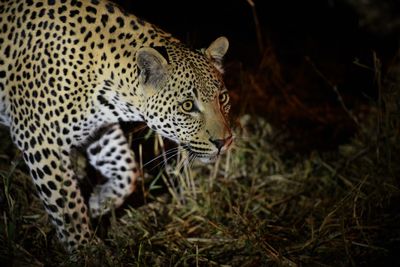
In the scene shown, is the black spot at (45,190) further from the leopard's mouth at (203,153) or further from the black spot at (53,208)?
the leopard's mouth at (203,153)

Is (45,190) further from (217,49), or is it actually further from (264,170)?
(264,170)

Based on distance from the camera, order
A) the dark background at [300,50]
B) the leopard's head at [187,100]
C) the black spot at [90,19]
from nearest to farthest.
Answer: the leopard's head at [187,100] → the black spot at [90,19] → the dark background at [300,50]

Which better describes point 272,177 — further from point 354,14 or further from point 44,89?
point 354,14

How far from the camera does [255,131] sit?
6.07m

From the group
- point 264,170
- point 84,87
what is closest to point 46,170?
point 84,87

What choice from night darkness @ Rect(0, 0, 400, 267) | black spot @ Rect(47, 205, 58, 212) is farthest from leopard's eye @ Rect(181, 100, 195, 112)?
black spot @ Rect(47, 205, 58, 212)

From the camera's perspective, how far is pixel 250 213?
488 centimetres

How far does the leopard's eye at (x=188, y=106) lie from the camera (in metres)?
3.79

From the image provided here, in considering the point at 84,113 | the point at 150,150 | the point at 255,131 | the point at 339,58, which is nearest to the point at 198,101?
the point at 84,113

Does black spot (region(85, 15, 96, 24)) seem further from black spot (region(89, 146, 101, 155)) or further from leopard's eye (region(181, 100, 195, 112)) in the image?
black spot (region(89, 146, 101, 155))

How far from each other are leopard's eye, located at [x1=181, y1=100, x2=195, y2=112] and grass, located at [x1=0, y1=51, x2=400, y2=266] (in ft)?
3.13

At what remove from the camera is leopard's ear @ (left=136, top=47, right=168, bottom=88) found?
3638 millimetres

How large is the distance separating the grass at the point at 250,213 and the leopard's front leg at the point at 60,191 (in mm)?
179

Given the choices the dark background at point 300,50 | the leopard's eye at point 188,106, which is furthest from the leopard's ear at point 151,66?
the dark background at point 300,50
